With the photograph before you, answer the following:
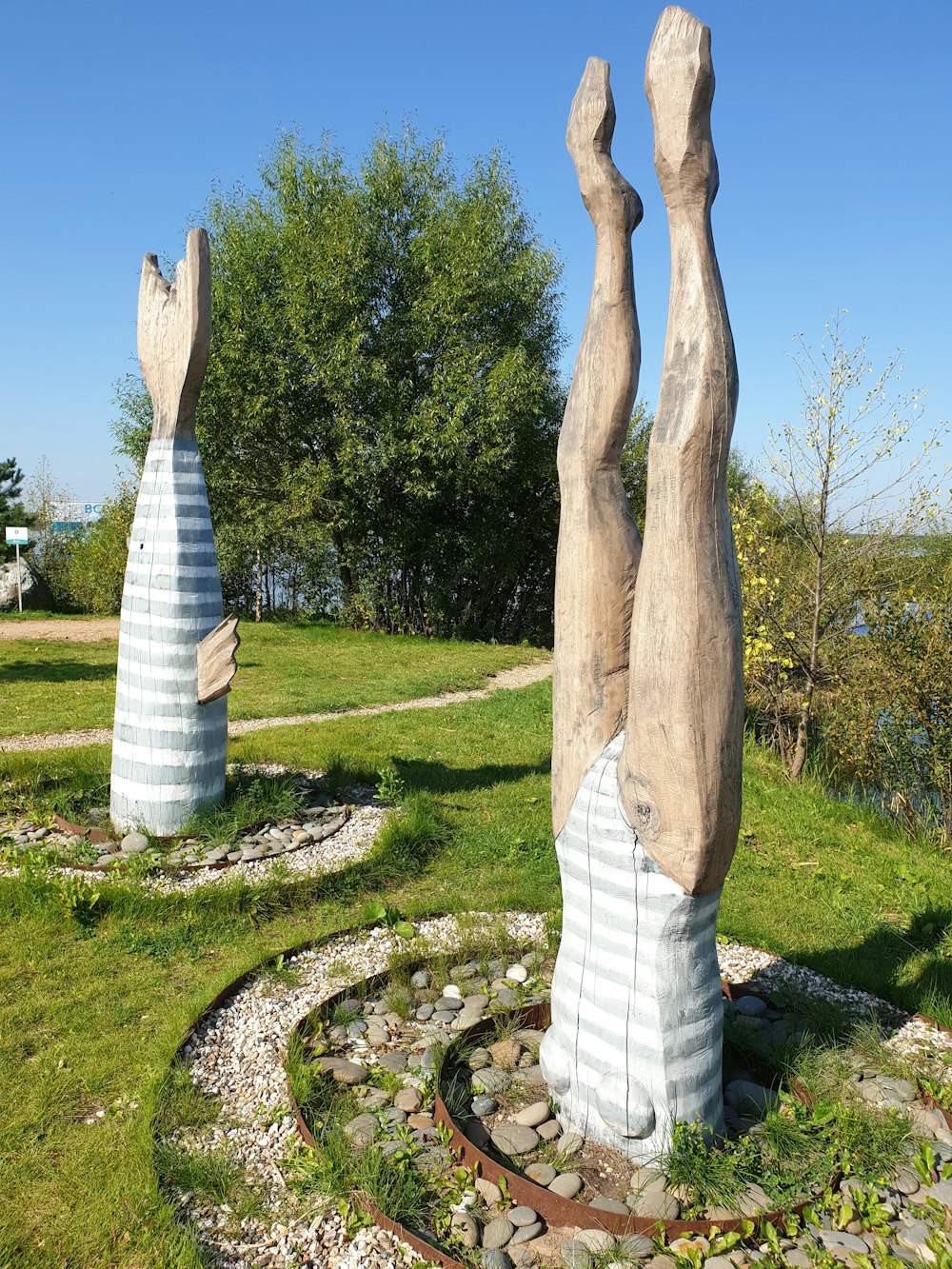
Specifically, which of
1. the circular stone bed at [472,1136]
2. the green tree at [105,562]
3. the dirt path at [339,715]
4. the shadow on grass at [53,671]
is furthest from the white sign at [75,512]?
the circular stone bed at [472,1136]

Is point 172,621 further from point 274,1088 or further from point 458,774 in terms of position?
point 274,1088

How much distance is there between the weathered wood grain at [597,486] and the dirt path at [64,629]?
13.4 meters

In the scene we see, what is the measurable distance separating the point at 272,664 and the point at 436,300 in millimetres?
6953

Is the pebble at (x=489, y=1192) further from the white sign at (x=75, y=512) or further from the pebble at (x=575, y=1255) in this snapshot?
the white sign at (x=75, y=512)

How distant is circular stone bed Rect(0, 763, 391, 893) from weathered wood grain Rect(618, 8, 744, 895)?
3030 millimetres

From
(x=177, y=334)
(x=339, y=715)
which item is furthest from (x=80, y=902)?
(x=339, y=715)

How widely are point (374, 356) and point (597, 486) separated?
14.0m

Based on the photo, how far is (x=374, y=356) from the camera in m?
16.0

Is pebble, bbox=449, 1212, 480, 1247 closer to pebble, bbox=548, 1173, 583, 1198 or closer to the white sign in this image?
pebble, bbox=548, 1173, 583, 1198

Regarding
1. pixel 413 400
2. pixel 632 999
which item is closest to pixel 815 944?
pixel 632 999

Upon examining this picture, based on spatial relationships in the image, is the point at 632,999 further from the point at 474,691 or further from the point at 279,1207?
the point at 474,691

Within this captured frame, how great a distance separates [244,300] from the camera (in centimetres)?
1575

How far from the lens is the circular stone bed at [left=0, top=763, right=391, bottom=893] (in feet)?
17.0

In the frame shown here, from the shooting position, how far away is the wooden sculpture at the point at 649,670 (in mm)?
2580
